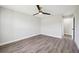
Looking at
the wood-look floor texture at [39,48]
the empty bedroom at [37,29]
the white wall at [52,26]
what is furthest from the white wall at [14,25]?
the white wall at [52,26]

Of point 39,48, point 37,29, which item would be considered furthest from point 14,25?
point 37,29

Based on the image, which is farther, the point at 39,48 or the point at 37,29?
the point at 37,29

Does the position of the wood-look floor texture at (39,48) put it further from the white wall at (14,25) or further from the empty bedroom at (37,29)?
the white wall at (14,25)

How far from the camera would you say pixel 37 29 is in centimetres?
673

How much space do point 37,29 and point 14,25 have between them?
2.97 metres

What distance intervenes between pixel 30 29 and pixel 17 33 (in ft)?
4.90

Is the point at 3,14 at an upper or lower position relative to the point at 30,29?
upper

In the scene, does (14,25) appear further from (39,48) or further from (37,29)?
(37,29)

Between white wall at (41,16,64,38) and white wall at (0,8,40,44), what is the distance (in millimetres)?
1456

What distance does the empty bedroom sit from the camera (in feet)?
10.2

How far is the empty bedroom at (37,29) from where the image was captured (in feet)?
10.2
